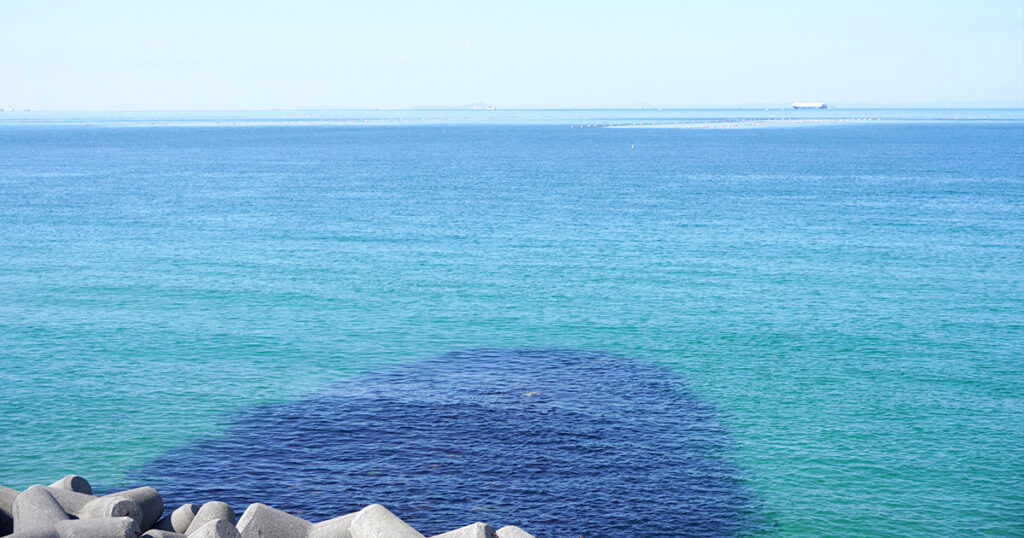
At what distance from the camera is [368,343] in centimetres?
4206

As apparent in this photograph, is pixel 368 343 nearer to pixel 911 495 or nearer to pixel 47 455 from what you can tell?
pixel 47 455

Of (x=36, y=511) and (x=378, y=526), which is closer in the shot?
(x=378, y=526)

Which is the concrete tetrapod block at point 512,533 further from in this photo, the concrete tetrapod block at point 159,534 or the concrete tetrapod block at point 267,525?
the concrete tetrapod block at point 159,534

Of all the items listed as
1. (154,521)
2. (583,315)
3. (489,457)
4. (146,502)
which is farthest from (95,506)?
(583,315)

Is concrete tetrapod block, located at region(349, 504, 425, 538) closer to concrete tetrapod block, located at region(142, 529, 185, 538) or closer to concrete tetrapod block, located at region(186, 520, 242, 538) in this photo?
concrete tetrapod block, located at region(186, 520, 242, 538)

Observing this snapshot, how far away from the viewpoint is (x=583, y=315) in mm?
47438

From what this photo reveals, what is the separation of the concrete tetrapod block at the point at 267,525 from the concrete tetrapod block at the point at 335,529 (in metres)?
0.19

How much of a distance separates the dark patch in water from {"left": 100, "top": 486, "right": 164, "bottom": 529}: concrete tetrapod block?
15.0 ft

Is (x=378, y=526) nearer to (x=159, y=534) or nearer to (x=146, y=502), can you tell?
(x=159, y=534)

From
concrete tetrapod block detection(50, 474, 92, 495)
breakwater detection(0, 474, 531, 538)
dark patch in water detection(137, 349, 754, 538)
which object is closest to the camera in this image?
breakwater detection(0, 474, 531, 538)

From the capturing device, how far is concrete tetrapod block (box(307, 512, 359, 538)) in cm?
1822

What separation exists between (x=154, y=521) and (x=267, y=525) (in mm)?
3484

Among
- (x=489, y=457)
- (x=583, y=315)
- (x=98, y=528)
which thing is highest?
(x=98, y=528)

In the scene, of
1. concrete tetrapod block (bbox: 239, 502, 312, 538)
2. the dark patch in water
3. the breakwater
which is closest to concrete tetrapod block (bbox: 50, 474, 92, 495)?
the breakwater
